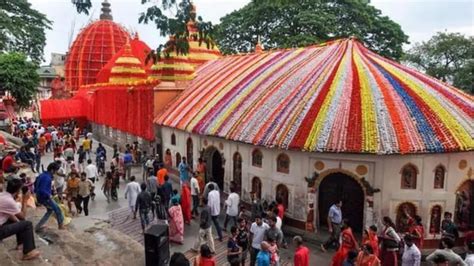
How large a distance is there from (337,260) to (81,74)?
118ft

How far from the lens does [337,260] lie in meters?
9.09

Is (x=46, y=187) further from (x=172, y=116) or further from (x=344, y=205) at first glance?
(x=172, y=116)

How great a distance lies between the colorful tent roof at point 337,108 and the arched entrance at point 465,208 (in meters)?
1.66

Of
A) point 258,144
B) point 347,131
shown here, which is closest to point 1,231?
point 258,144

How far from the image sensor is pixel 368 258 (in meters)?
7.82

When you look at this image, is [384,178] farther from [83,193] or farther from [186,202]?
[83,193]

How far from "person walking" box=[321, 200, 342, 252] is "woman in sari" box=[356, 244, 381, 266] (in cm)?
314

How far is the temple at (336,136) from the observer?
37.9 feet

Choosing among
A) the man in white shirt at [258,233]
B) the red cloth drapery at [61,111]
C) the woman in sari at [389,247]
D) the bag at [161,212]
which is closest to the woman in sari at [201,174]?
the bag at [161,212]

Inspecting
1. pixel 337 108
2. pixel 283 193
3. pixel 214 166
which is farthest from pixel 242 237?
pixel 214 166

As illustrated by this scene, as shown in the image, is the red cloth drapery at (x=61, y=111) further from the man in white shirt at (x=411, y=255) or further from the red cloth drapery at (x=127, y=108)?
the man in white shirt at (x=411, y=255)

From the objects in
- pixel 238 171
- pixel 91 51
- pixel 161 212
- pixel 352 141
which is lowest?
pixel 161 212

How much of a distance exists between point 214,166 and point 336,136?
6837 millimetres

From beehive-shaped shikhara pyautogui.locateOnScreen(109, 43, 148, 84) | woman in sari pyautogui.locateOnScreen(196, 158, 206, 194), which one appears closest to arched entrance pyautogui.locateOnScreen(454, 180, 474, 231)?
woman in sari pyautogui.locateOnScreen(196, 158, 206, 194)
